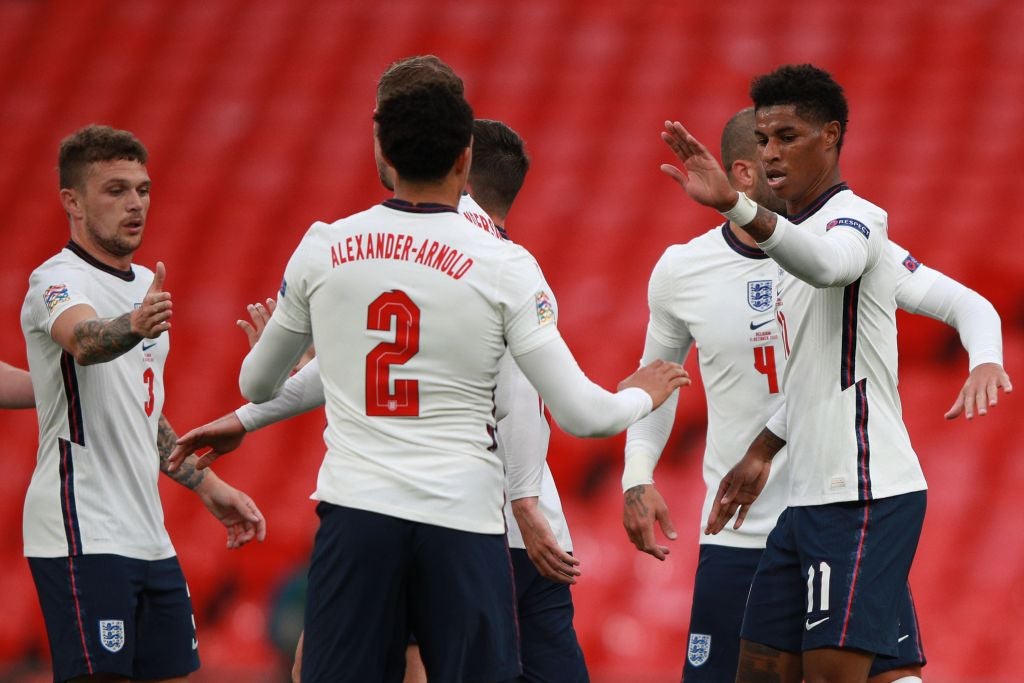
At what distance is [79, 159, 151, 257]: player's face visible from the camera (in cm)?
491

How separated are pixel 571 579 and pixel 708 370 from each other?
4.03ft

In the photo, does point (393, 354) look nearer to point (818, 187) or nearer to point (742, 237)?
point (818, 187)

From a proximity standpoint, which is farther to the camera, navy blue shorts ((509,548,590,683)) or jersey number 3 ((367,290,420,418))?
navy blue shorts ((509,548,590,683))

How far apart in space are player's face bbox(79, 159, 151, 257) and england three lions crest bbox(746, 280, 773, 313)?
2078mm

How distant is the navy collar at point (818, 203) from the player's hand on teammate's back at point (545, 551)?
1166 mm

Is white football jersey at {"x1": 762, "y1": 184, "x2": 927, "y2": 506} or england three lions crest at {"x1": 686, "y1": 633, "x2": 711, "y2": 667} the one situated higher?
white football jersey at {"x1": 762, "y1": 184, "x2": 927, "y2": 506}

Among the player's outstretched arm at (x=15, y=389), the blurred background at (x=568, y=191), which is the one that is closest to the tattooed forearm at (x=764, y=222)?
the player's outstretched arm at (x=15, y=389)

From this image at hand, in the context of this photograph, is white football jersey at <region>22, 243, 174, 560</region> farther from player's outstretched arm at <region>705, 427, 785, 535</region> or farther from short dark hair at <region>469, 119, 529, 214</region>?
player's outstretched arm at <region>705, 427, 785, 535</region>

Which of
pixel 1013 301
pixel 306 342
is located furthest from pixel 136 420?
pixel 1013 301

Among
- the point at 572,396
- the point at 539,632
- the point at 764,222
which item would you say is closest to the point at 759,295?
the point at 764,222

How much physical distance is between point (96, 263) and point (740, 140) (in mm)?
2325

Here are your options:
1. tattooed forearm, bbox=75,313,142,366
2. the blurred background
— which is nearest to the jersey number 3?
tattooed forearm, bbox=75,313,142,366

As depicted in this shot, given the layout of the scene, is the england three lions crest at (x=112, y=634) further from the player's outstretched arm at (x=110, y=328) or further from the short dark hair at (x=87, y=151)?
the short dark hair at (x=87, y=151)

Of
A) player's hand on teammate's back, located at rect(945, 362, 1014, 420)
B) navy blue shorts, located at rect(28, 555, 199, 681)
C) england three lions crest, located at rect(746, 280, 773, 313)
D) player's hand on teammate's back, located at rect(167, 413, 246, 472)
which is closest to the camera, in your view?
player's hand on teammate's back, located at rect(167, 413, 246, 472)
